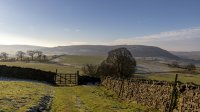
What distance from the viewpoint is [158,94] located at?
105 ft

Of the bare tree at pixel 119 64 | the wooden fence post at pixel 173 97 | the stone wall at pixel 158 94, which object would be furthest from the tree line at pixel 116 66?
the wooden fence post at pixel 173 97

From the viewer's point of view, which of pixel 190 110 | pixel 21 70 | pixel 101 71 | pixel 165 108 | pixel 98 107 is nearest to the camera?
pixel 190 110

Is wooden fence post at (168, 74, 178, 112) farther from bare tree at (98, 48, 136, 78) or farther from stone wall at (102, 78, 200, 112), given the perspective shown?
bare tree at (98, 48, 136, 78)

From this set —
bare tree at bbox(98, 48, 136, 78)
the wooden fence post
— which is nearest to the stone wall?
the wooden fence post

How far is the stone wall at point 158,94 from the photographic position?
25906 mm

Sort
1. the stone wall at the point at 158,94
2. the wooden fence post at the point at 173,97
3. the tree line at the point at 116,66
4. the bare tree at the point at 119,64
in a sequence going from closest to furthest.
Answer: the stone wall at the point at 158,94 → the wooden fence post at the point at 173,97 → the tree line at the point at 116,66 → the bare tree at the point at 119,64

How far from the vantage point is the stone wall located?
25.9 metres

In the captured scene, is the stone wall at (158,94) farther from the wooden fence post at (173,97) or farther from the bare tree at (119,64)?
the bare tree at (119,64)

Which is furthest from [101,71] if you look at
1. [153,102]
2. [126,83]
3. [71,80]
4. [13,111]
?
[13,111]

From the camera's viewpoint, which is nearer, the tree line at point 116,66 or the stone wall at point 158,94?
the stone wall at point 158,94

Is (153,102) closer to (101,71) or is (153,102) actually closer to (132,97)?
(132,97)

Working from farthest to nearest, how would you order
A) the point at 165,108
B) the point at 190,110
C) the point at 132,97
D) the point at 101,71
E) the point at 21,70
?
the point at 101,71
the point at 21,70
the point at 132,97
the point at 165,108
the point at 190,110

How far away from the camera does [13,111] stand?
2614cm

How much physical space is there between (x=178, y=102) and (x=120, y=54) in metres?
74.5
